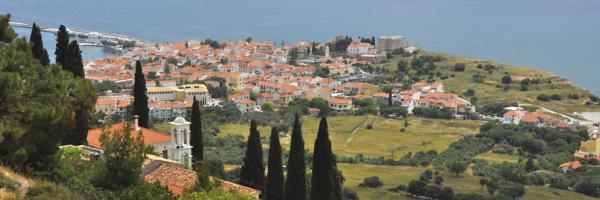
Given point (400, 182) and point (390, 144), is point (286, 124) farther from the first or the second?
point (400, 182)

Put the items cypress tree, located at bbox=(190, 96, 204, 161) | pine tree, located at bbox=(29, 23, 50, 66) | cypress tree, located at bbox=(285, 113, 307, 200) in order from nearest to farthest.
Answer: pine tree, located at bbox=(29, 23, 50, 66)
cypress tree, located at bbox=(285, 113, 307, 200)
cypress tree, located at bbox=(190, 96, 204, 161)

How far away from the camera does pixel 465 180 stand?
103ft

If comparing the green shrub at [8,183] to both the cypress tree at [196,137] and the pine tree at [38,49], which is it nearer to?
the pine tree at [38,49]

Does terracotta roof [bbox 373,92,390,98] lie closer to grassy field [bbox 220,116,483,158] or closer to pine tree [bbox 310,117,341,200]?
grassy field [bbox 220,116,483,158]

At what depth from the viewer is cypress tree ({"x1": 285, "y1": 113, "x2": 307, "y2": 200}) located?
16.3 meters

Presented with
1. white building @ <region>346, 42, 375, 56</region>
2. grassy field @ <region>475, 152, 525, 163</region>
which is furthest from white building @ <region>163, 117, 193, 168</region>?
white building @ <region>346, 42, 375, 56</region>

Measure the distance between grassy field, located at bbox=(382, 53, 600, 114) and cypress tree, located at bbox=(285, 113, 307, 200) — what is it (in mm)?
39534

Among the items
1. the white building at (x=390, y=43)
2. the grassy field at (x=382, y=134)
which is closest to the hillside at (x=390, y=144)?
the grassy field at (x=382, y=134)

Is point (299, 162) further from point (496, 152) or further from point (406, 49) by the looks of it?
point (406, 49)

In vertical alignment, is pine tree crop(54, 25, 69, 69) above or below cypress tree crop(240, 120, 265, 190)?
above

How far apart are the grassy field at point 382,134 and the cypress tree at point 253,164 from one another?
18.6 meters

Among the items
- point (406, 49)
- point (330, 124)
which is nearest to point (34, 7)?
point (406, 49)

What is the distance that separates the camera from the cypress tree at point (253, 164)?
695 inches

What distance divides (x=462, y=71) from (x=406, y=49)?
12.4 m
